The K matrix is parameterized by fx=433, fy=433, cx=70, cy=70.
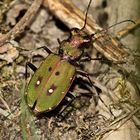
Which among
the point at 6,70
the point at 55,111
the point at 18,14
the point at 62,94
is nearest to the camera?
the point at 62,94

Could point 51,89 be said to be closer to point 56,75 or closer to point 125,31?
point 56,75

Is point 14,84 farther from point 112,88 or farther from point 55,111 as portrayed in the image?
point 112,88

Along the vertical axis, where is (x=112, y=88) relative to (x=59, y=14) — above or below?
below

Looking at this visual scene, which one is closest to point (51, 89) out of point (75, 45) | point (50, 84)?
point (50, 84)

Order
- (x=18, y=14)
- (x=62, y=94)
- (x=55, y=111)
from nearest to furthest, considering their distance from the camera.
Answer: (x=62, y=94) < (x=55, y=111) < (x=18, y=14)

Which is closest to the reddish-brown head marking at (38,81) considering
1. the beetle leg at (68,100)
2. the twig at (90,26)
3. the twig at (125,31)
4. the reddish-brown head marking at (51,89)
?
the reddish-brown head marking at (51,89)

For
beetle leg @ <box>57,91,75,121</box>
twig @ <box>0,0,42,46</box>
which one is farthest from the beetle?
twig @ <box>0,0,42,46</box>

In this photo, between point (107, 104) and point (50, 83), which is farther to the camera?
point (107, 104)

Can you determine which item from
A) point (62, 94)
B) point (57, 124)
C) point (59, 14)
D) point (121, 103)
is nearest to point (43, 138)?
point (57, 124)
